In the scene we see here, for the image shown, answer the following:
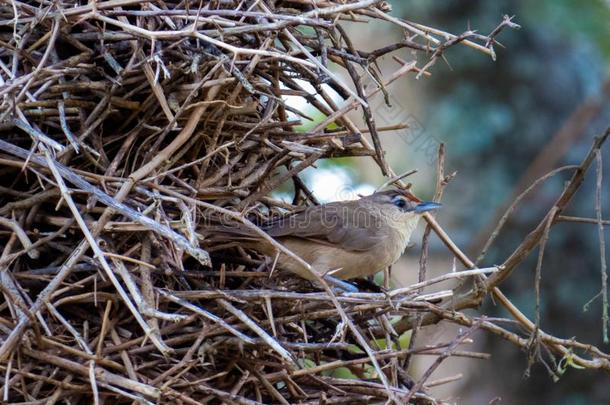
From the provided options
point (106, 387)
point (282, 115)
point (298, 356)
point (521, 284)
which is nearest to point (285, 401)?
point (298, 356)

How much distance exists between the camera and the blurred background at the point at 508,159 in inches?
289

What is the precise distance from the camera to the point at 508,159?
24.7ft

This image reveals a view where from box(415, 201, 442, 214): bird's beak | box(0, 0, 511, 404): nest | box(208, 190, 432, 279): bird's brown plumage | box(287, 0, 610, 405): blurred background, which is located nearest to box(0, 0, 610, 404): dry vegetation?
box(0, 0, 511, 404): nest

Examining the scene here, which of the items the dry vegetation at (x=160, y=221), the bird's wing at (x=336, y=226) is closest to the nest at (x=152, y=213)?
the dry vegetation at (x=160, y=221)

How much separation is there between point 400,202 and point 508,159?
3714 millimetres

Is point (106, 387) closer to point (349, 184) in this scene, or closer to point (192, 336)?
point (192, 336)

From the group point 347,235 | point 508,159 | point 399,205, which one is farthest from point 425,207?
point 508,159

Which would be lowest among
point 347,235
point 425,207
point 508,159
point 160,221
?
point 508,159

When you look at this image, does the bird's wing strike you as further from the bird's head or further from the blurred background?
the blurred background

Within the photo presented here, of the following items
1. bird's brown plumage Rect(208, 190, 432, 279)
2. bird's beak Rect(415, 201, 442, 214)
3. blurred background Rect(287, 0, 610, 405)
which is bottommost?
blurred background Rect(287, 0, 610, 405)

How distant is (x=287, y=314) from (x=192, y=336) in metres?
0.34

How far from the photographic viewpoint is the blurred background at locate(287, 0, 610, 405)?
733 centimetres

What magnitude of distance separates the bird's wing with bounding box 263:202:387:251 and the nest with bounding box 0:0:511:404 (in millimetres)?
294

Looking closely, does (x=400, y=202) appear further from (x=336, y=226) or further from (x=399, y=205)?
(x=336, y=226)
